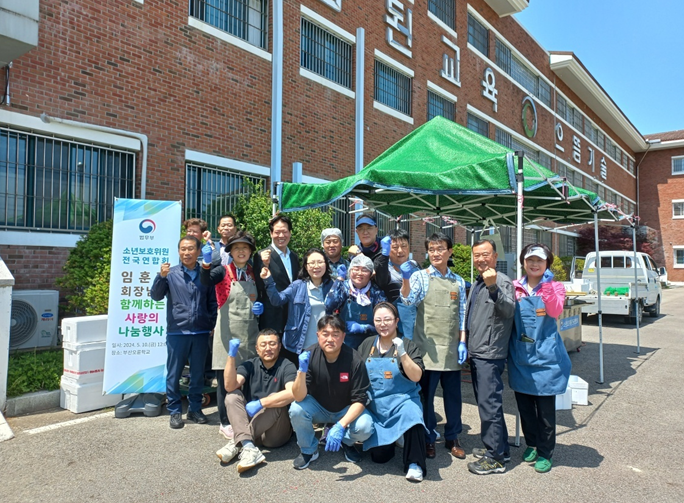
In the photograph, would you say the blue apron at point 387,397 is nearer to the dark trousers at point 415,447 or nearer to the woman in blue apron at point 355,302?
the dark trousers at point 415,447

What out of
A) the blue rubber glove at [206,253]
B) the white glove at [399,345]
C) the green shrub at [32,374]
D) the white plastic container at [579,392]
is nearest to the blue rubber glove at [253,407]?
the white glove at [399,345]

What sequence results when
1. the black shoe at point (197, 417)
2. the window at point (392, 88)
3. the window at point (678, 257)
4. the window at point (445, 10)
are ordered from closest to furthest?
the black shoe at point (197, 417) < the window at point (392, 88) < the window at point (445, 10) < the window at point (678, 257)

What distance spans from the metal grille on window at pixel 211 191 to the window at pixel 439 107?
7.96 m

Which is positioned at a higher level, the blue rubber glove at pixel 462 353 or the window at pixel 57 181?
the window at pixel 57 181

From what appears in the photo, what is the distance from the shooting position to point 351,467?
3.84 meters

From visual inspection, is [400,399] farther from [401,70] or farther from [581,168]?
[581,168]

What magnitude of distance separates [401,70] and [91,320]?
1170 centimetres

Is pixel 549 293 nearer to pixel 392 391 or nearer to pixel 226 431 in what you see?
pixel 392 391

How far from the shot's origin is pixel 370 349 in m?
4.01

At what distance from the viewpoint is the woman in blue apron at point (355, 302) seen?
4246 millimetres

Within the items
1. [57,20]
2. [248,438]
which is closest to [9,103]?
[57,20]

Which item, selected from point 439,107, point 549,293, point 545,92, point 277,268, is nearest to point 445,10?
point 439,107

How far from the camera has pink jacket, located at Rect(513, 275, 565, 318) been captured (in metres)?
3.88

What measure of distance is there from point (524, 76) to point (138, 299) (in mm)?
21761
